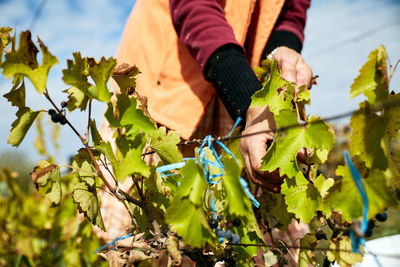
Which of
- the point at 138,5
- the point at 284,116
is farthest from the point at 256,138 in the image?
Result: the point at 138,5

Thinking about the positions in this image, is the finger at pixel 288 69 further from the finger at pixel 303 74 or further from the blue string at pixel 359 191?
the blue string at pixel 359 191

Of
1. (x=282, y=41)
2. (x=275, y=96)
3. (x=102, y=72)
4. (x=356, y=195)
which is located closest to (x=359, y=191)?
(x=356, y=195)

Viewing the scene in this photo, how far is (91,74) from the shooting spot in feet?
1.90

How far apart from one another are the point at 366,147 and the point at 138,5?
139 cm

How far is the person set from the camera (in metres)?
0.95

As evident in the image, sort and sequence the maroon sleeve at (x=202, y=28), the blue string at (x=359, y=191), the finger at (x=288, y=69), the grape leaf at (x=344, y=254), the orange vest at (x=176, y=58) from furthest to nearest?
the orange vest at (x=176, y=58) < the maroon sleeve at (x=202, y=28) < the finger at (x=288, y=69) < the grape leaf at (x=344, y=254) < the blue string at (x=359, y=191)

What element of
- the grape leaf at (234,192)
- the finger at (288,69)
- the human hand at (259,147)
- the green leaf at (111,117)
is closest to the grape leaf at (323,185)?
the human hand at (259,147)

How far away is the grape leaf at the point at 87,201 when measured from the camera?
0.64 m

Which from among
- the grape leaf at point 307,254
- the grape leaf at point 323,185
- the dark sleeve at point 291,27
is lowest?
the grape leaf at point 307,254

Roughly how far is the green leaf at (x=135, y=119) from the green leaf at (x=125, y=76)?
110 millimetres

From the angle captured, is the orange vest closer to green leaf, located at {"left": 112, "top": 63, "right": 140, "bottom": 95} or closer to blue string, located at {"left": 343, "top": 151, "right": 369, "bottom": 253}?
green leaf, located at {"left": 112, "top": 63, "right": 140, "bottom": 95}

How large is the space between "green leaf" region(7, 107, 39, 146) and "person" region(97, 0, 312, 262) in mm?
499

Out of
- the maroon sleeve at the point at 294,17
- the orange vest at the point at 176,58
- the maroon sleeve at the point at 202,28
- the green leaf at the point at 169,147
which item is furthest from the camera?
the maroon sleeve at the point at 294,17

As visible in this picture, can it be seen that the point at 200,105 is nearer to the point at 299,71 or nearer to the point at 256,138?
the point at 299,71
